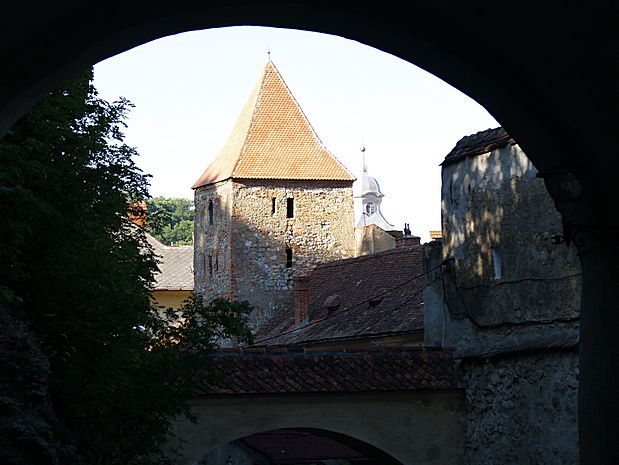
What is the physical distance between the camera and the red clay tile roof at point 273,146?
49.4m

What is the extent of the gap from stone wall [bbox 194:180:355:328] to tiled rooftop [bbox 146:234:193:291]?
17.1 feet

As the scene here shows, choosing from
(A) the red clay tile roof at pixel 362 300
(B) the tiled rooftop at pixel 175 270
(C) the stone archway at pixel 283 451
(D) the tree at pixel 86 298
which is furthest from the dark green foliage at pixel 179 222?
(D) the tree at pixel 86 298

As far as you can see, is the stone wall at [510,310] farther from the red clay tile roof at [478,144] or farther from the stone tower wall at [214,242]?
the stone tower wall at [214,242]

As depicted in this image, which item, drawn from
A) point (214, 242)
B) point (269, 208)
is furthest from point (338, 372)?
point (214, 242)

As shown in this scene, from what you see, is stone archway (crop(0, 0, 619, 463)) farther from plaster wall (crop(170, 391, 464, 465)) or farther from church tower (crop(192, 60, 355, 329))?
church tower (crop(192, 60, 355, 329))

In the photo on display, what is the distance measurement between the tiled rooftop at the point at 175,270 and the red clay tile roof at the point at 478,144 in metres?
37.0

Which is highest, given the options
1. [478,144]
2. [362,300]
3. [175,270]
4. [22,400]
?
[175,270]

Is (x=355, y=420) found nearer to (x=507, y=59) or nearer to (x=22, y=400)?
(x=22, y=400)

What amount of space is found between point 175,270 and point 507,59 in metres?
54.1

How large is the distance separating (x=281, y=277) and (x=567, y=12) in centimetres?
4397

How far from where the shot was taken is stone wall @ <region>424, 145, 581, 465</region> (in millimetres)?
14609

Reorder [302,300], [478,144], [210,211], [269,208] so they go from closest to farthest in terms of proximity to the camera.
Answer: [478,144] → [302,300] → [269,208] → [210,211]

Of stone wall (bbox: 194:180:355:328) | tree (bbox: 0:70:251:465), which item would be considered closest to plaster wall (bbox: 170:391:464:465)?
tree (bbox: 0:70:251:465)

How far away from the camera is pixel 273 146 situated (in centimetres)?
5006
